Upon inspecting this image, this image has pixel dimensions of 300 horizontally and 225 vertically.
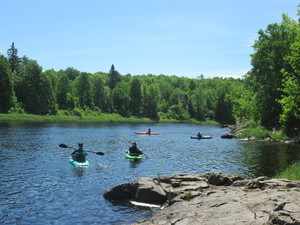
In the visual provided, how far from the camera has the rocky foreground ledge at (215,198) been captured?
10.1m

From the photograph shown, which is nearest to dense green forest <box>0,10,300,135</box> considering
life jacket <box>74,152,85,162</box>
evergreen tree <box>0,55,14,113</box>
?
evergreen tree <box>0,55,14,113</box>

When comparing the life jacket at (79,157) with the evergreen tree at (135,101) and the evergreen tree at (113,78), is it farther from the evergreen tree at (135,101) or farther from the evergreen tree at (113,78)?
the evergreen tree at (113,78)

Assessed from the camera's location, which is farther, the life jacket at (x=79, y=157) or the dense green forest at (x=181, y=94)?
the dense green forest at (x=181, y=94)

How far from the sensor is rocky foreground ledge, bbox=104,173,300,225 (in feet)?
33.1

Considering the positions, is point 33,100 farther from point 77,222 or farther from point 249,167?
Answer: point 77,222

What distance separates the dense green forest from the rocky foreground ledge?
48.7ft

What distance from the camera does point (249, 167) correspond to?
83.8 feet

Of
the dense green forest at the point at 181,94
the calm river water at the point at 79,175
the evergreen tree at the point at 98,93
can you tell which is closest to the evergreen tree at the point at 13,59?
the dense green forest at the point at 181,94

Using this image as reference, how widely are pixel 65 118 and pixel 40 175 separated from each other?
A: 7164 cm

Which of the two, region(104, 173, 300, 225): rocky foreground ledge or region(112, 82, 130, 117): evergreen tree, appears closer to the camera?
region(104, 173, 300, 225): rocky foreground ledge

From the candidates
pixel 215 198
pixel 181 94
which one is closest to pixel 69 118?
pixel 181 94

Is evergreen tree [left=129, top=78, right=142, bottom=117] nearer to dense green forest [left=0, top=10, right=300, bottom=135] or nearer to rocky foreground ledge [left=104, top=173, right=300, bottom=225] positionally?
dense green forest [left=0, top=10, right=300, bottom=135]

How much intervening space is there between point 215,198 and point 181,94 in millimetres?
143139

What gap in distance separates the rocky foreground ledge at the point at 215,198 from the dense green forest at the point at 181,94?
14.9m
